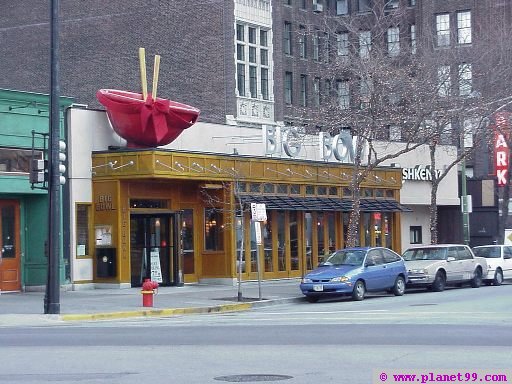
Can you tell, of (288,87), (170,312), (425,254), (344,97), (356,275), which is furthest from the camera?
(288,87)

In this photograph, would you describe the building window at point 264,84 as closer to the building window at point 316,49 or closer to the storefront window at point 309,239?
the building window at point 316,49

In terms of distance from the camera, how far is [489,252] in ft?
128

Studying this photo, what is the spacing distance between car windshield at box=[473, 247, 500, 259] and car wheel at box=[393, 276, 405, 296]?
7801 millimetres

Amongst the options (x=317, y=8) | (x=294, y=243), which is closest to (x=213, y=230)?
(x=294, y=243)

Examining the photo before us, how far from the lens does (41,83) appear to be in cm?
5044

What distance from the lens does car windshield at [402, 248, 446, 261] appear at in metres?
34.4

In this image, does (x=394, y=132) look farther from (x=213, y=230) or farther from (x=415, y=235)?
(x=415, y=235)

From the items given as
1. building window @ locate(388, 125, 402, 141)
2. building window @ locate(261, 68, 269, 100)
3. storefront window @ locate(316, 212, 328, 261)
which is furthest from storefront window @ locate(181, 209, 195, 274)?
building window @ locate(261, 68, 269, 100)

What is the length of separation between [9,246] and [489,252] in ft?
59.1

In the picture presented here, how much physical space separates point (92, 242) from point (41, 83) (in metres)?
19.0

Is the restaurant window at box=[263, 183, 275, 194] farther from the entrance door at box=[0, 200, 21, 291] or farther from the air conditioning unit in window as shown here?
the air conditioning unit in window

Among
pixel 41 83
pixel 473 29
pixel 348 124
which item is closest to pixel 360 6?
pixel 473 29

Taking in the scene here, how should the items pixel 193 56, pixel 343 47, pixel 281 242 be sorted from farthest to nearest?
pixel 193 56, pixel 343 47, pixel 281 242

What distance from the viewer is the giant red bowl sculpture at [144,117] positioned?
107 feet
